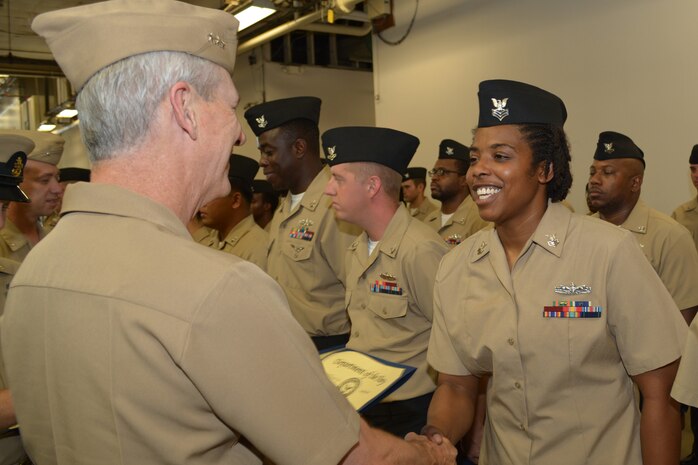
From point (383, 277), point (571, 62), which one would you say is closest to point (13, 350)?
point (383, 277)

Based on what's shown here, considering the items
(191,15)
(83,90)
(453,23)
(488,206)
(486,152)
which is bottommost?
(488,206)

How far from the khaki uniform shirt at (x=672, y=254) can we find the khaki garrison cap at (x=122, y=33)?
334cm

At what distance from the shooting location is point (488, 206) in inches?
83.5

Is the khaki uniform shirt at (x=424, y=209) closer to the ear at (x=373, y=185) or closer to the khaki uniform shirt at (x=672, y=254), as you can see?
the khaki uniform shirt at (x=672, y=254)

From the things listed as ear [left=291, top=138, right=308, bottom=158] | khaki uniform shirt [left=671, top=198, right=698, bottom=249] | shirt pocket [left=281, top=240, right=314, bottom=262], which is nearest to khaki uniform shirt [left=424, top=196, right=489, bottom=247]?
khaki uniform shirt [left=671, top=198, right=698, bottom=249]

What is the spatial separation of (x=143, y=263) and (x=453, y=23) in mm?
6979

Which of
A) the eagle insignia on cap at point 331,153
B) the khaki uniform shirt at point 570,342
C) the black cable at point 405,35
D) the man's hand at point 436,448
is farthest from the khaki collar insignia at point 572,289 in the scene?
the black cable at point 405,35

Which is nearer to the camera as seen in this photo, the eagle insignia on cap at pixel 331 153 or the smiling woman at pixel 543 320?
the smiling woman at pixel 543 320

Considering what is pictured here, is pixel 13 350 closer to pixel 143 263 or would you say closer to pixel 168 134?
pixel 143 263

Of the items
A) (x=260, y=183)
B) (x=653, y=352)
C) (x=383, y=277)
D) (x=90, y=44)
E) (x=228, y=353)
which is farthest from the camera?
(x=260, y=183)

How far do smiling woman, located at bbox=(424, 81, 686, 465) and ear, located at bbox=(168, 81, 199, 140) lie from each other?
45.6 inches

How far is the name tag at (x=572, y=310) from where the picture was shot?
1854mm

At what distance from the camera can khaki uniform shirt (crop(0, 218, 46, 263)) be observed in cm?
331

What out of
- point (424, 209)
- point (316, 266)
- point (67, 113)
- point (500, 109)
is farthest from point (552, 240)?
point (67, 113)
